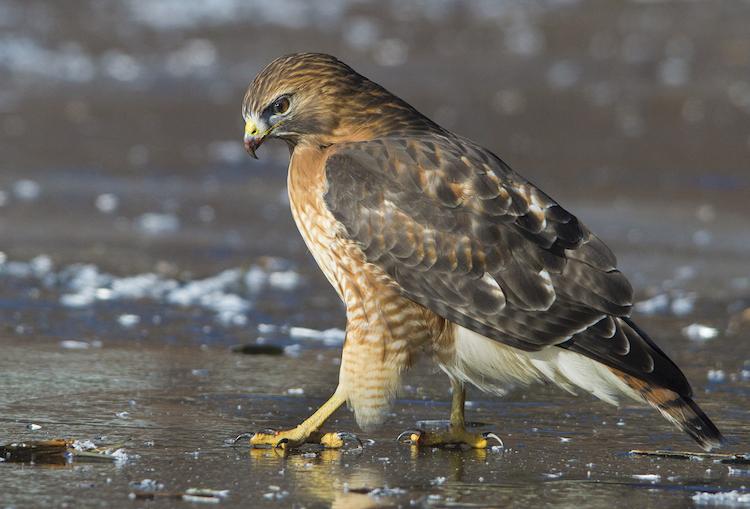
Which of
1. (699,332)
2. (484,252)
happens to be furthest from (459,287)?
(699,332)

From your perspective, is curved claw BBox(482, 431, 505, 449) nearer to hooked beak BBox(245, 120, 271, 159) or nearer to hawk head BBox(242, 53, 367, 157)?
hawk head BBox(242, 53, 367, 157)

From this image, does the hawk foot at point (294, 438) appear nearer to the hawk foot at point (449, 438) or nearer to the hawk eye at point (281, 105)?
the hawk foot at point (449, 438)

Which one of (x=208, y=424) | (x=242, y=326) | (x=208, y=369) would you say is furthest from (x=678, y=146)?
(x=208, y=424)

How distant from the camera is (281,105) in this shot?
412 cm

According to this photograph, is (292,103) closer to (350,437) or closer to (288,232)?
(350,437)

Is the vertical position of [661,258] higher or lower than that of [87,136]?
lower

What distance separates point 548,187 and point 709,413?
18.5ft

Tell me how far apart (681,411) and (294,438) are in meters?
1.32

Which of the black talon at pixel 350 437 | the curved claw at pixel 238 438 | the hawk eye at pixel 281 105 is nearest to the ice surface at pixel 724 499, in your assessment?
the black talon at pixel 350 437

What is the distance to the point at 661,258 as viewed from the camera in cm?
765

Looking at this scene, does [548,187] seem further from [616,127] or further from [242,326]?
[242,326]

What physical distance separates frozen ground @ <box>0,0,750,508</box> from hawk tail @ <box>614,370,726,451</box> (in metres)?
0.11

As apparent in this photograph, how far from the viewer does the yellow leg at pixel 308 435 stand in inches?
146

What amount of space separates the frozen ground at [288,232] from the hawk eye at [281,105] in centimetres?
117
